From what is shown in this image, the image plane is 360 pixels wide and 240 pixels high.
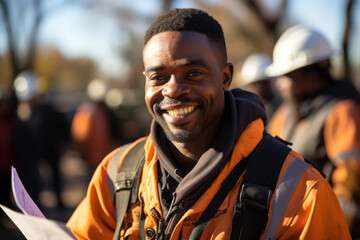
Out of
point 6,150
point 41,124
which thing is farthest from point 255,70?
point 6,150

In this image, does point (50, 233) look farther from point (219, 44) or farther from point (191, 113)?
point (219, 44)

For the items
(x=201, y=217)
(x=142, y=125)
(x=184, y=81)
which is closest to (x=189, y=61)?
(x=184, y=81)

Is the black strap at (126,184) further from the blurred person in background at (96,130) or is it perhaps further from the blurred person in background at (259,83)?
the blurred person in background at (96,130)

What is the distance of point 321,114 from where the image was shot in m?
3.08

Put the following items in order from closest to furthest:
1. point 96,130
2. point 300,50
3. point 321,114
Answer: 1. point 321,114
2. point 300,50
3. point 96,130

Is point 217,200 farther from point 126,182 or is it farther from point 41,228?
point 41,228

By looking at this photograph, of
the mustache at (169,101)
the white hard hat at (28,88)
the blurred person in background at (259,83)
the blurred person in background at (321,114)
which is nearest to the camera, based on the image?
the mustache at (169,101)

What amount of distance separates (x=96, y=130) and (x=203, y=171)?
520 centimetres

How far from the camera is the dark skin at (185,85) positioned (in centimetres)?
177

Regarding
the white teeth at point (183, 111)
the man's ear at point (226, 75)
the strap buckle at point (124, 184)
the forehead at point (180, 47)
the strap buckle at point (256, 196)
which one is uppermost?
the forehead at point (180, 47)

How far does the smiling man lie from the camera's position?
1.63m

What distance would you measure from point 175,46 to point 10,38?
16170mm

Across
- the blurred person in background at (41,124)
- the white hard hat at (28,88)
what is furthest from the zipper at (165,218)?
the white hard hat at (28,88)

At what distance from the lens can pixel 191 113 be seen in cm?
181
